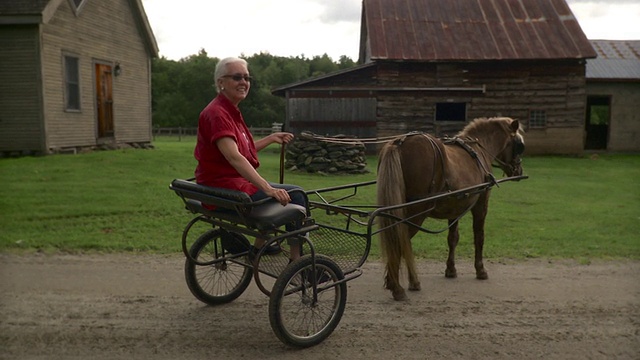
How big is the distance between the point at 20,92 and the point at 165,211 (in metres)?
9.44

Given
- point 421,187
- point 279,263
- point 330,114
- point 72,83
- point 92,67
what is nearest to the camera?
point 279,263

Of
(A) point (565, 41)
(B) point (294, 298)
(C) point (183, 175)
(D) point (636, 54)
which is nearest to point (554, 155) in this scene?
(A) point (565, 41)

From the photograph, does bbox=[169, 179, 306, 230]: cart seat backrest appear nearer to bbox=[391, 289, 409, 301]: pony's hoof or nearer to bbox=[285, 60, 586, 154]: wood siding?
bbox=[391, 289, 409, 301]: pony's hoof

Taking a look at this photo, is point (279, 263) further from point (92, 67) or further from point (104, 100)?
point (104, 100)

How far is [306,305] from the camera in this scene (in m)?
3.73

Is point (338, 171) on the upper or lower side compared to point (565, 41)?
lower

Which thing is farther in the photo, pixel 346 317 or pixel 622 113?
pixel 622 113

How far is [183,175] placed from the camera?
42.1 ft

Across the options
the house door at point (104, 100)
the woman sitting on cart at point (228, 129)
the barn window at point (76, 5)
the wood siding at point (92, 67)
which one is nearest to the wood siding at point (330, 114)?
the wood siding at point (92, 67)

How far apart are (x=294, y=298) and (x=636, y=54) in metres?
27.9

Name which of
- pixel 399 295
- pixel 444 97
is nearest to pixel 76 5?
pixel 444 97

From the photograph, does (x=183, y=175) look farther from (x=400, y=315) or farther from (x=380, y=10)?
(x=380, y=10)

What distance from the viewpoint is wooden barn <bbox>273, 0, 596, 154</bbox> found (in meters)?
20.2

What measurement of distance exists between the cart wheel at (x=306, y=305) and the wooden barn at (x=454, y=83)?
1664 centimetres
